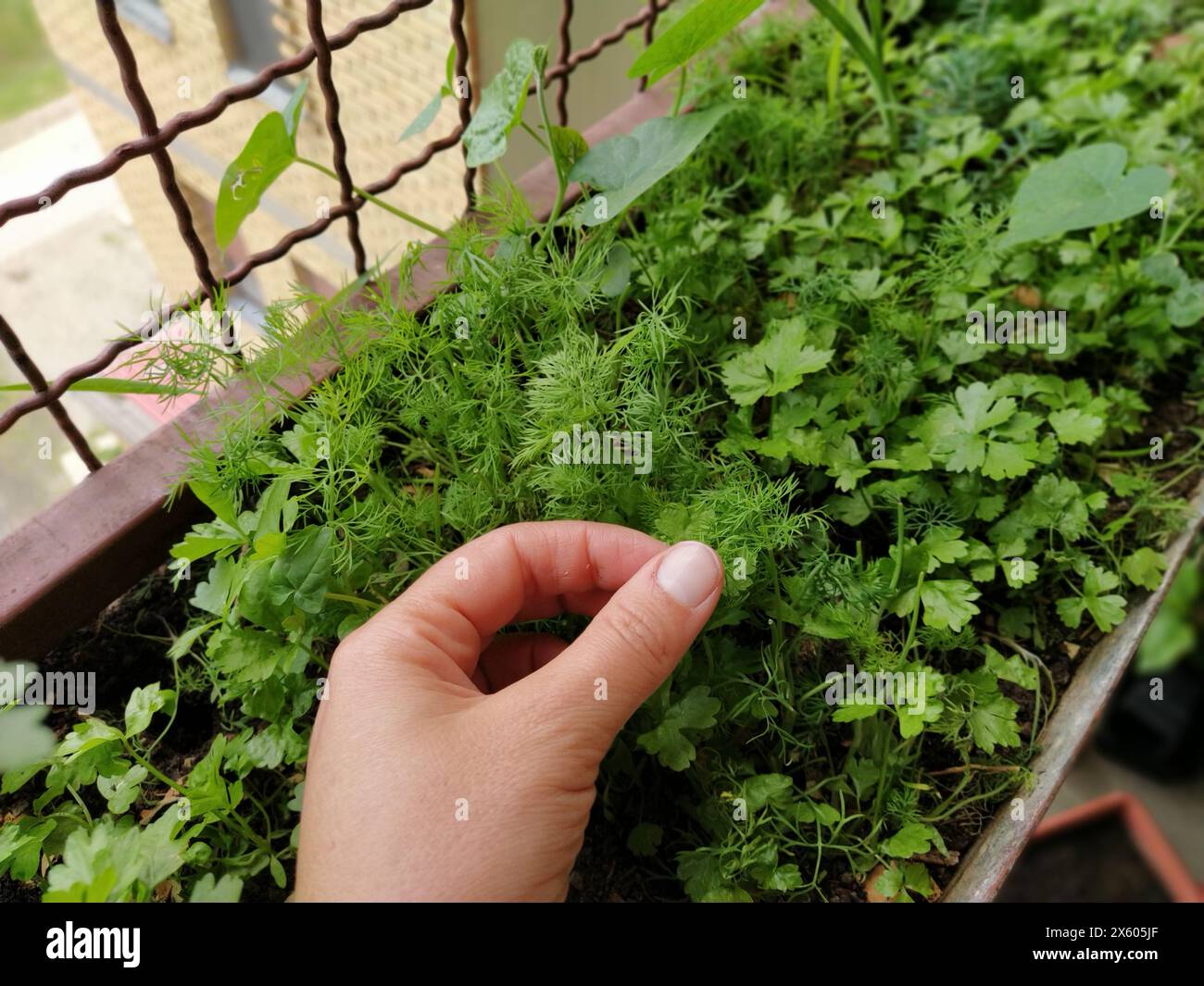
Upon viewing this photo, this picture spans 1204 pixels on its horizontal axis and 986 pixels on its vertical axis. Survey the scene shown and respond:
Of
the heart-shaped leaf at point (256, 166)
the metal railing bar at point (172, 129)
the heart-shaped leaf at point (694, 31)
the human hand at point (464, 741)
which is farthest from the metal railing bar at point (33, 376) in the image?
the heart-shaped leaf at point (694, 31)

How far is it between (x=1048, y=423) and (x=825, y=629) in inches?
21.0

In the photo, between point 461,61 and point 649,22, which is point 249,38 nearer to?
point 649,22

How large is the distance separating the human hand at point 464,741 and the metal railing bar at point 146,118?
0.47m

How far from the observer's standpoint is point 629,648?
78 centimetres

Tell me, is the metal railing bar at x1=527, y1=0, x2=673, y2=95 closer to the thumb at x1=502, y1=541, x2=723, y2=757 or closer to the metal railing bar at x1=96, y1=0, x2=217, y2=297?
the metal railing bar at x1=96, y1=0, x2=217, y2=297

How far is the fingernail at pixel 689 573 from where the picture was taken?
31.9 inches

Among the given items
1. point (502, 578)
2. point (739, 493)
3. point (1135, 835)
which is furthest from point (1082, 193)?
point (1135, 835)

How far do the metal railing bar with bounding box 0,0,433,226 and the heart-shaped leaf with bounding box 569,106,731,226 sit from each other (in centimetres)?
28

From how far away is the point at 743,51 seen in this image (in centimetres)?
158

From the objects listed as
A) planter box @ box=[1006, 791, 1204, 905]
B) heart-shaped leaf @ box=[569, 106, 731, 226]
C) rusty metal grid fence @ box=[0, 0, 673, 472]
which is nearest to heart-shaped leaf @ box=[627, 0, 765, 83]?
heart-shaped leaf @ box=[569, 106, 731, 226]

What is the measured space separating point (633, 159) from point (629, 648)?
2.13 feet
